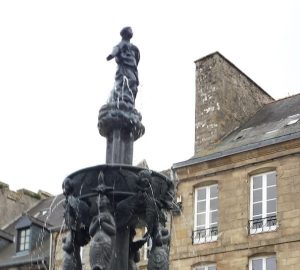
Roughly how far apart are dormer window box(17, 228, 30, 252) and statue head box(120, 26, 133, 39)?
935 inches

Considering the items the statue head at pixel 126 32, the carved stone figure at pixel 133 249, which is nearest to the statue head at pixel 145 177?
the carved stone figure at pixel 133 249

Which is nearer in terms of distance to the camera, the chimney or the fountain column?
the fountain column

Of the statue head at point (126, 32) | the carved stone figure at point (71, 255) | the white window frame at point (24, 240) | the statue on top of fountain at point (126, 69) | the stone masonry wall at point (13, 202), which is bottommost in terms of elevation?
the carved stone figure at point (71, 255)

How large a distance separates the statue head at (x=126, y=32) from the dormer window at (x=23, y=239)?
78.0ft

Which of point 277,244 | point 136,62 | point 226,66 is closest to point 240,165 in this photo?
point 277,244

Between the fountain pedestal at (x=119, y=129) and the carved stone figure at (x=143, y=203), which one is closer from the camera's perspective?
the carved stone figure at (x=143, y=203)

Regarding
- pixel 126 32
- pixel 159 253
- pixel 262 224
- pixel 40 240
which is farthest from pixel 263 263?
A: pixel 159 253

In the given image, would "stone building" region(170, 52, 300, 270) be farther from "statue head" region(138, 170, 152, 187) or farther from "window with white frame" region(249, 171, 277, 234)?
"statue head" region(138, 170, 152, 187)

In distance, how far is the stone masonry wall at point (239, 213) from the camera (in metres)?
26.1

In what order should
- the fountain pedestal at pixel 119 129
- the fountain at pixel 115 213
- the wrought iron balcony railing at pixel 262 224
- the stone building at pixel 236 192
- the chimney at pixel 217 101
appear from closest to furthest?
the fountain at pixel 115 213
the fountain pedestal at pixel 119 129
the stone building at pixel 236 192
the wrought iron balcony railing at pixel 262 224
the chimney at pixel 217 101

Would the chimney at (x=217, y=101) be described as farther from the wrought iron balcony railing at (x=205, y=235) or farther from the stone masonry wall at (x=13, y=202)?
the stone masonry wall at (x=13, y=202)

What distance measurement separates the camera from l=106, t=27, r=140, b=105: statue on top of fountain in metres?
12.9

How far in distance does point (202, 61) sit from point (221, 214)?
6.79 metres

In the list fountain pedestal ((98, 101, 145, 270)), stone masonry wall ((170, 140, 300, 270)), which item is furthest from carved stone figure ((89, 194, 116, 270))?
stone masonry wall ((170, 140, 300, 270))
